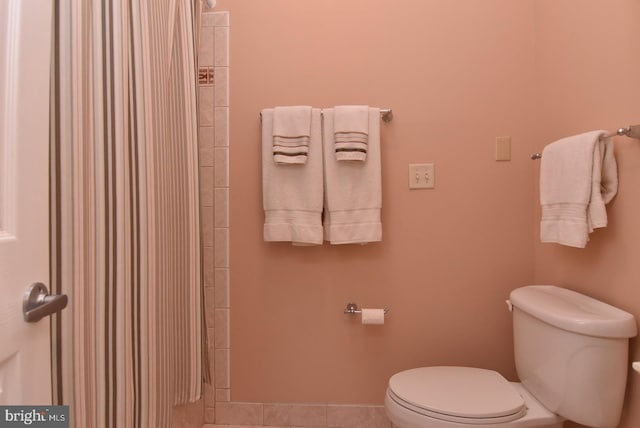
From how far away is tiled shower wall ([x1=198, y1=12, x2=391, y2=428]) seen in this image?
168 centimetres

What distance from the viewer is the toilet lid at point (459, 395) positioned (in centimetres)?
111

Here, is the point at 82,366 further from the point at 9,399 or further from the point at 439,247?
the point at 439,247

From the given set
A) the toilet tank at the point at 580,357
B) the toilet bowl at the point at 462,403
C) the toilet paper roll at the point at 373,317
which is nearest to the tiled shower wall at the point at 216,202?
the toilet paper roll at the point at 373,317

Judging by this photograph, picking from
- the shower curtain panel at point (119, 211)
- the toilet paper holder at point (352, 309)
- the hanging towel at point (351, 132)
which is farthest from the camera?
the toilet paper holder at point (352, 309)

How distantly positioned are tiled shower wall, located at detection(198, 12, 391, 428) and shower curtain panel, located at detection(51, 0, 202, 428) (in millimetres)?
390

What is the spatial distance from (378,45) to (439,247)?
954 millimetres

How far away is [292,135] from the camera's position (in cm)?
153

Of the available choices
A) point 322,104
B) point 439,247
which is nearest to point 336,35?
point 322,104

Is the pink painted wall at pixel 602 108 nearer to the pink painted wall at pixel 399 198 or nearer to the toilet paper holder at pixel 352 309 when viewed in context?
the pink painted wall at pixel 399 198

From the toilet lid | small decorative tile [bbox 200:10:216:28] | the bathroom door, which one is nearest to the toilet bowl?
the toilet lid

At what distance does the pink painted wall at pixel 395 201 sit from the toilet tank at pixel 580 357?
0.39 m

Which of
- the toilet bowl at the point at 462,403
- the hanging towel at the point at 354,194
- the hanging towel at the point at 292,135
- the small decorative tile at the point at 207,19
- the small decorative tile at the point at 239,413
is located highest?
the small decorative tile at the point at 207,19

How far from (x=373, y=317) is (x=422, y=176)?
26.0 inches

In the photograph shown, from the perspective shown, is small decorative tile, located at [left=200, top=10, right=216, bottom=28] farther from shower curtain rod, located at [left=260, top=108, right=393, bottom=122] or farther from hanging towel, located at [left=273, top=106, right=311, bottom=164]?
shower curtain rod, located at [left=260, top=108, right=393, bottom=122]
